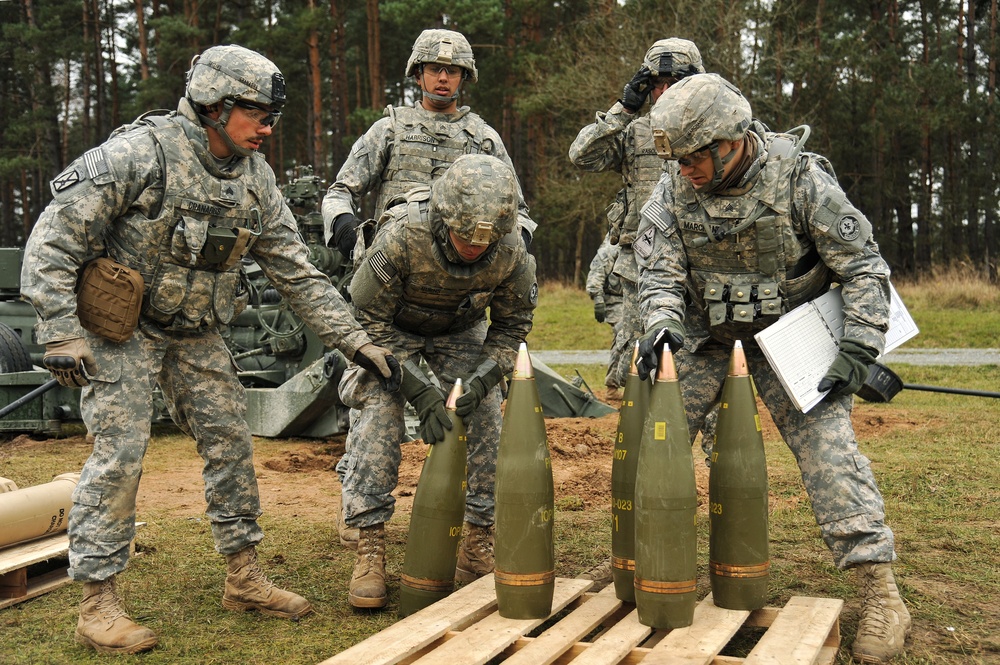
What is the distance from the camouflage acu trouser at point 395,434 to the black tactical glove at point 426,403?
0.19 meters

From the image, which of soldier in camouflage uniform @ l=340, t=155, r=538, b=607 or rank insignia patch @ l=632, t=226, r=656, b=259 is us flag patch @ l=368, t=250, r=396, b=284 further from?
rank insignia patch @ l=632, t=226, r=656, b=259

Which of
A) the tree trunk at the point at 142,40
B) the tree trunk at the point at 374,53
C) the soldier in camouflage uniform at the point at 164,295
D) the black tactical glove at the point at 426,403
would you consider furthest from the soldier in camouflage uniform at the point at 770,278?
the tree trunk at the point at 142,40

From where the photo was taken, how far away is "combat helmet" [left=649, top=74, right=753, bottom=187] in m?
4.20

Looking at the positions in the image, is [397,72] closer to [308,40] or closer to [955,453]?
[308,40]

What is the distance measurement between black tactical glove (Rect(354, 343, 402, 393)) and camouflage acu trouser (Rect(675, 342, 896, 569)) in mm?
1357

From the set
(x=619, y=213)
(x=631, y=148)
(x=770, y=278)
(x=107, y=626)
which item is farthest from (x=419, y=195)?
(x=619, y=213)

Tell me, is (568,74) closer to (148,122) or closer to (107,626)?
(148,122)

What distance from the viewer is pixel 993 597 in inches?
191

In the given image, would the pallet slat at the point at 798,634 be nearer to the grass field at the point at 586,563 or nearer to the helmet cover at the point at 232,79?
the grass field at the point at 586,563

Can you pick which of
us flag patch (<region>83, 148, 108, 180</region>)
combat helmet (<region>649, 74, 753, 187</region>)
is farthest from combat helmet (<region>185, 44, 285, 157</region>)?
combat helmet (<region>649, 74, 753, 187</region>)

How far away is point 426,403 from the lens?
15.4 ft

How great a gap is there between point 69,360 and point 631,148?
523 centimetres

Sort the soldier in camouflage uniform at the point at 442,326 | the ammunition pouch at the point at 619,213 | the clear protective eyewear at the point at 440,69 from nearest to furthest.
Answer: the soldier in camouflage uniform at the point at 442,326 < the clear protective eyewear at the point at 440,69 < the ammunition pouch at the point at 619,213

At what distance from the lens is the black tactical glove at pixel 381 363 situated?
187 inches
